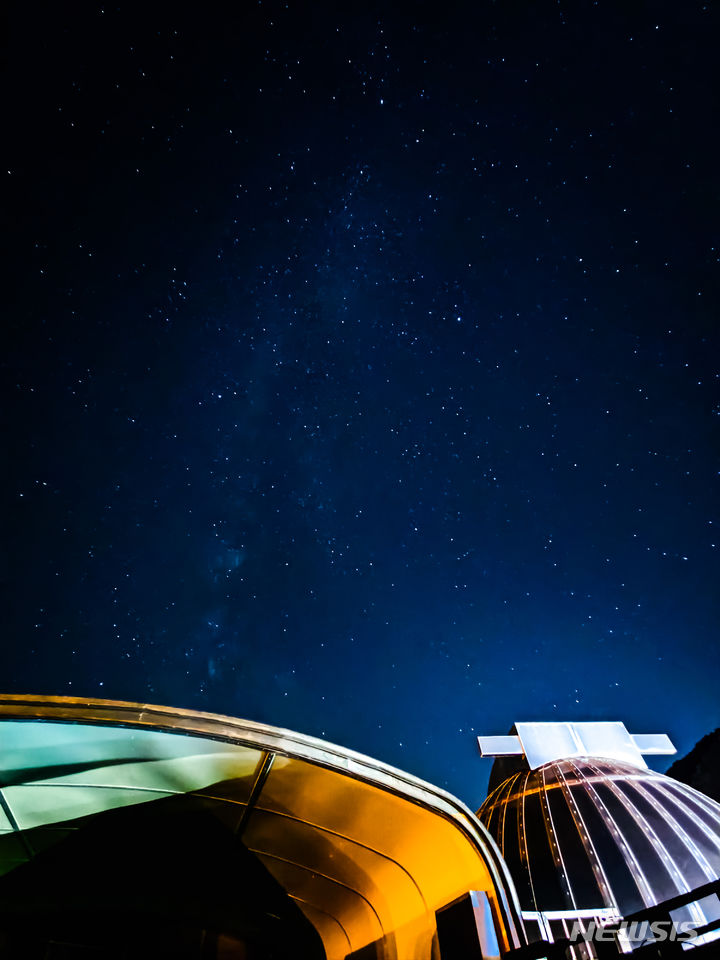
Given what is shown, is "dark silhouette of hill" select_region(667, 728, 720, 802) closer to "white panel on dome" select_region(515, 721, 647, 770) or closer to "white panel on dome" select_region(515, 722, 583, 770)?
"white panel on dome" select_region(515, 721, 647, 770)

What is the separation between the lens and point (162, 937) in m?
8.44

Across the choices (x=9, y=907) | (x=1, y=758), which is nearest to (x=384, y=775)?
(x=1, y=758)

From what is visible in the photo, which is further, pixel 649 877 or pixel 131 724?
pixel 649 877

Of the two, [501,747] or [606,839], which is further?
[501,747]

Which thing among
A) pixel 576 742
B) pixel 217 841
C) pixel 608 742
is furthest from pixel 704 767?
pixel 217 841

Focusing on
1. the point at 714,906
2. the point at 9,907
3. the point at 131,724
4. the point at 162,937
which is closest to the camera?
the point at 131,724

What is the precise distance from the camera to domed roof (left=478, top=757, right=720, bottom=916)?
381 inches

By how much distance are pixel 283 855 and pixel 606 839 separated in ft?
25.1

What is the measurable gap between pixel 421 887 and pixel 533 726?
438 inches

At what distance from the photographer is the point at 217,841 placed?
7074 millimetres

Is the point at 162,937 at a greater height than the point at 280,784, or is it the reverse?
the point at 280,784

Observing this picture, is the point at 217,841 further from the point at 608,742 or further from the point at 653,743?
the point at 653,743

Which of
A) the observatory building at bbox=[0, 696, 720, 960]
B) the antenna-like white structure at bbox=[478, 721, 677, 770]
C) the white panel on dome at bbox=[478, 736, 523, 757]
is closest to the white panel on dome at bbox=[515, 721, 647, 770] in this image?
the antenna-like white structure at bbox=[478, 721, 677, 770]

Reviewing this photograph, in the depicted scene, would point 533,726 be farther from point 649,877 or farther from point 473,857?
point 473,857
